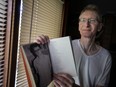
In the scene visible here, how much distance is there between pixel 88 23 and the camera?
1271mm

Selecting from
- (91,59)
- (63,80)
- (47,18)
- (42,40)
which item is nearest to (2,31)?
(42,40)

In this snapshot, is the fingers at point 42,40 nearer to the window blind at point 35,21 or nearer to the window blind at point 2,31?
the window blind at point 2,31

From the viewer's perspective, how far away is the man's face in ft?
4.16

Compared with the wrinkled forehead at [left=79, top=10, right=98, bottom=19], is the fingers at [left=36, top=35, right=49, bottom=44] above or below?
below

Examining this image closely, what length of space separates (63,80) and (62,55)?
0.38 ft

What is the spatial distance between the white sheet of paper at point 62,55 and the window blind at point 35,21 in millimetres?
556

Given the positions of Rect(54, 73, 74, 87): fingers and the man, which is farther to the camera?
the man

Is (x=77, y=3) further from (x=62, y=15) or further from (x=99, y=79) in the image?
(x=99, y=79)

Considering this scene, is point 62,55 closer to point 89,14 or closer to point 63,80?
point 63,80

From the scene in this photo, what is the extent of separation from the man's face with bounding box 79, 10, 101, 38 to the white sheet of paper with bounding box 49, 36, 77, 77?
1.39 feet

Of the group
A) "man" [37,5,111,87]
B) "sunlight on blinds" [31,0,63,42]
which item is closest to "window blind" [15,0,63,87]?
"sunlight on blinds" [31,0,63,42]

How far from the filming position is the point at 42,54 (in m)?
0.88

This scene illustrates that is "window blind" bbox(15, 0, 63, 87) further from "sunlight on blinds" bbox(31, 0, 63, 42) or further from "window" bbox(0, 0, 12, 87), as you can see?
"window" bbox(0, 0, 12, 87)

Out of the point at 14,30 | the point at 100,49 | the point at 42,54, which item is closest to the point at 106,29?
the point at 100,49
